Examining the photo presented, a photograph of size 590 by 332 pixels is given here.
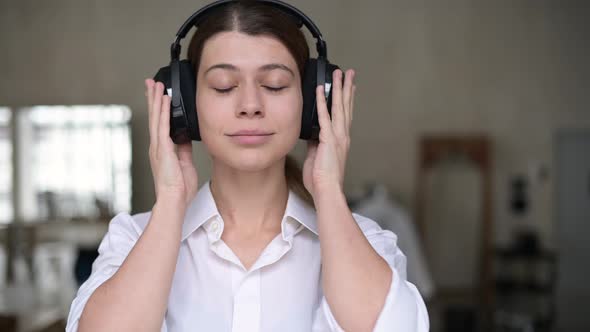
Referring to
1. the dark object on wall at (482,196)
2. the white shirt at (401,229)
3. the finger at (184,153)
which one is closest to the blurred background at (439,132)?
the dark object on wall at (482,196)

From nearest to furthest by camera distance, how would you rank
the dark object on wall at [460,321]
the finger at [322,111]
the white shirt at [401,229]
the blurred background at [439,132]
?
the finger at [322,111] < the white shirt at [401,229] < the dark object on wall at [460,321] < the blurred background at [439,132]

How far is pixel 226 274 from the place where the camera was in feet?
3.33

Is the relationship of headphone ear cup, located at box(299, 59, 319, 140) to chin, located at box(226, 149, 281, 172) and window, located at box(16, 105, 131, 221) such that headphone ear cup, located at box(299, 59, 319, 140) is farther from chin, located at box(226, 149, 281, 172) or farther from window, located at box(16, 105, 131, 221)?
window, located at box(16, 105, 131, 221)

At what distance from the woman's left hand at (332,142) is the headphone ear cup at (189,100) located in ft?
0.68

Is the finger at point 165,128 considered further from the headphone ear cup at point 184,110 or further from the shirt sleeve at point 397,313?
the shirt sleeve at point 397,313

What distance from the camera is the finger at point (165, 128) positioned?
0.96 metres

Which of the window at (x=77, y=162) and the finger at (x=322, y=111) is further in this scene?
the window at (x=77, y=162)

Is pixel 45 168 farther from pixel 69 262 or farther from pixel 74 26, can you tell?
pixel 74 26

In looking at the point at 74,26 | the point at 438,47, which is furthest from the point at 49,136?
the point at 438,47

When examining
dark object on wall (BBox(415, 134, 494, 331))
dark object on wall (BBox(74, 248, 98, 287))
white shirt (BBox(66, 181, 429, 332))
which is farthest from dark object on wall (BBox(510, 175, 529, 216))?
white shirt (BBox(66, 181, 429, 332))

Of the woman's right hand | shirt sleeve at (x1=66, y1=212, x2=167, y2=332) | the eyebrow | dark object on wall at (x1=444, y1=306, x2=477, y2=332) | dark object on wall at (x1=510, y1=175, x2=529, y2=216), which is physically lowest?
dark object on wall at (x1=444, y1=306, x2=477, y2=332)

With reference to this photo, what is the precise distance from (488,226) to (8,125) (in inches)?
168

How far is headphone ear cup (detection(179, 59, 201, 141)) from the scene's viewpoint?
3.24ft

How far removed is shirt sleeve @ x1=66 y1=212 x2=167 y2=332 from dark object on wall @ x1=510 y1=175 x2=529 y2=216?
4.77 meters
